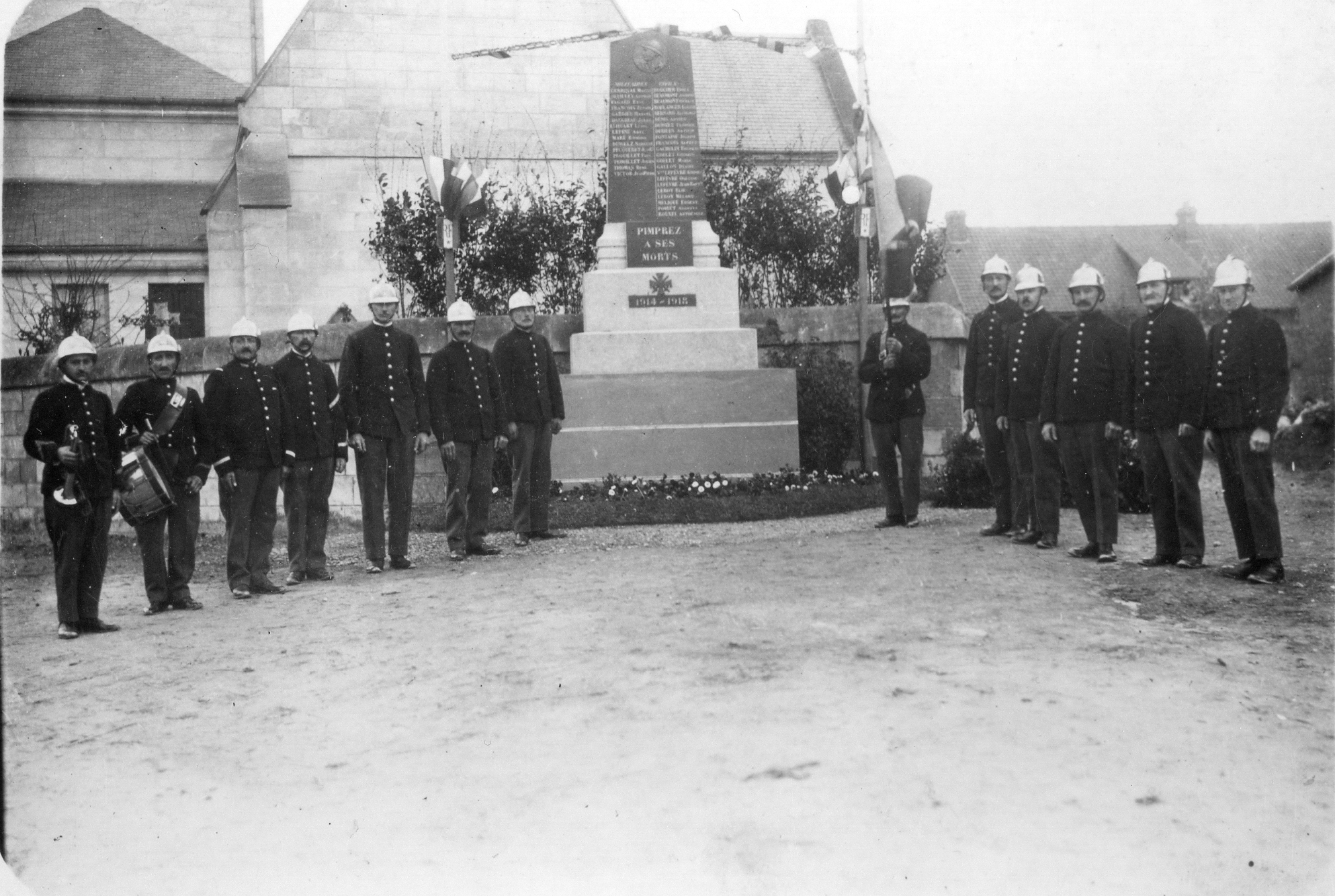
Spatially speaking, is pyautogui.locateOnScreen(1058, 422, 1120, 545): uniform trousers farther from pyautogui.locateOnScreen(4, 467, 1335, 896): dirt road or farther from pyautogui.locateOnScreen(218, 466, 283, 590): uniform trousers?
pyautogui.locateOnScreen(218, 466, 283, 590): uniform trousers

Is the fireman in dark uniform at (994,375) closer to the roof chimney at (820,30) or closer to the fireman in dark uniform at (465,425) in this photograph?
the fireman in dark uniform at (465,425)

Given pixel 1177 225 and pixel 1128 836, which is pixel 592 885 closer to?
pixel 1128 836

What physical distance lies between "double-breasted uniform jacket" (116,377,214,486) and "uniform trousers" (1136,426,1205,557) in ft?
19.7

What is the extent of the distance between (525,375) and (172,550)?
11.3ft

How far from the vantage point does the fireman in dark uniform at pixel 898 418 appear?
33.2ft

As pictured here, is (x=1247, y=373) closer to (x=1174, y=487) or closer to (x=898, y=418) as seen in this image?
(x=1174, y=487)

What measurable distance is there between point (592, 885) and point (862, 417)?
1089 centimetres

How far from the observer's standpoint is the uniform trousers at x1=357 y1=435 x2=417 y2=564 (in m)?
8.87

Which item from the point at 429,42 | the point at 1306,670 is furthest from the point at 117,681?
the point at 429,42

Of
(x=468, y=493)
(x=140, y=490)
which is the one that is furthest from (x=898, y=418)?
(x=140, y=490)

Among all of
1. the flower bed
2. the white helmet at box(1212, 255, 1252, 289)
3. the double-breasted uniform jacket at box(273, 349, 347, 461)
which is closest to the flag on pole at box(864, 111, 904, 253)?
the flower bed

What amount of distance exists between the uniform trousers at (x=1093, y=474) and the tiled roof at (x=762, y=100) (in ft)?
52.8

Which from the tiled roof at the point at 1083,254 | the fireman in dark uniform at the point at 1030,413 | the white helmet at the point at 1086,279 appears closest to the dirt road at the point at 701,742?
the fireman in dark uniform at the point at 1030,413

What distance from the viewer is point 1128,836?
128 inches
